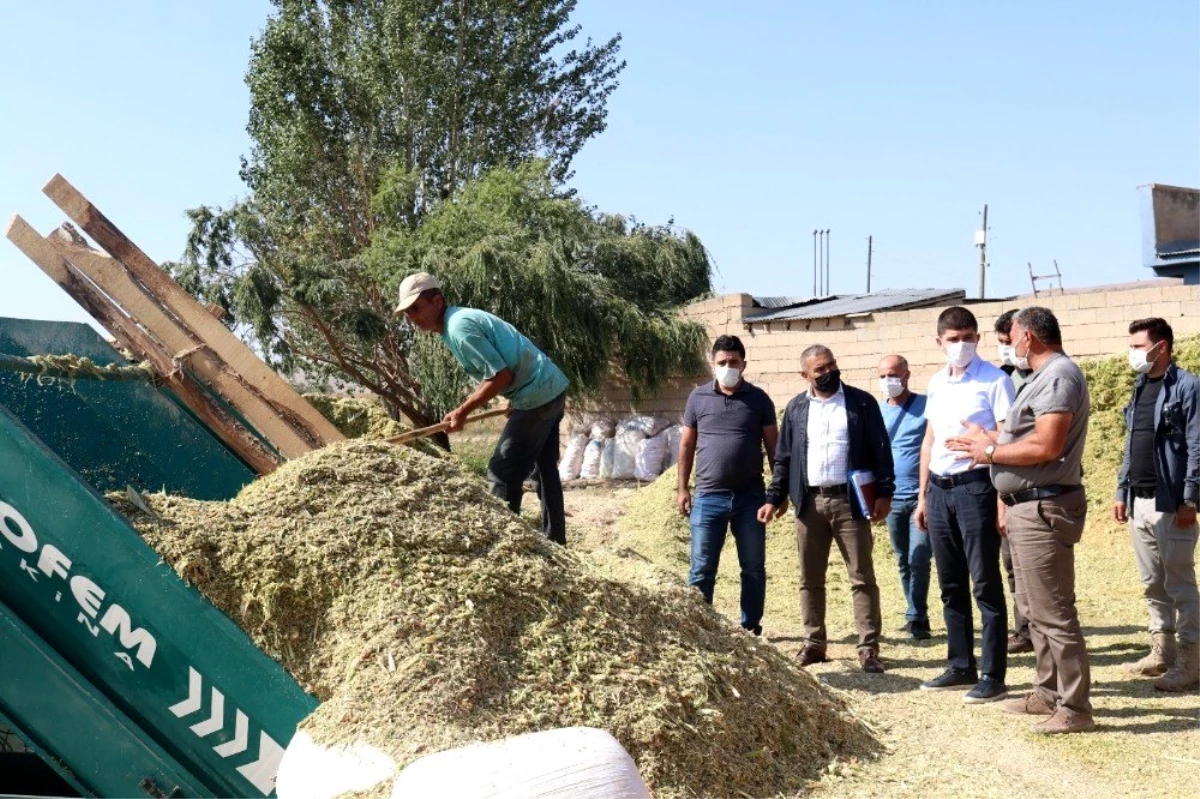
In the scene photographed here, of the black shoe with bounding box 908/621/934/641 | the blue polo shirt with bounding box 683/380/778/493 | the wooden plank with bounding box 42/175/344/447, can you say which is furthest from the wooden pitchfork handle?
the black shoe with bounding box 908/621/934/641

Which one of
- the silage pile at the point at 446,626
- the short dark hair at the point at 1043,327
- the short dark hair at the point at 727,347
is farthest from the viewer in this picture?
the short dark hair at the point at 727,347

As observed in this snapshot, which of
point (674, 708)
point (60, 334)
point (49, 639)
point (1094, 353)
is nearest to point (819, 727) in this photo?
point (674, 708)

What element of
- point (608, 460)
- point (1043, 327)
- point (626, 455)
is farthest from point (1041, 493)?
point (608, 460)

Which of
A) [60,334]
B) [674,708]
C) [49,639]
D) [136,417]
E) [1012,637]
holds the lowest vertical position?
[1012,637]

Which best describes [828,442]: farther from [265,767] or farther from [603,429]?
[603,429]

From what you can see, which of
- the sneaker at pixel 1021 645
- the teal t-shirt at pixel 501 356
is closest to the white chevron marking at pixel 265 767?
the teal t-shirt at pixel 501 356

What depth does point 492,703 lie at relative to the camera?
10.9 ft

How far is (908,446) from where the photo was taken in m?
7.55

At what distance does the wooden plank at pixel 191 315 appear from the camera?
4277 mm

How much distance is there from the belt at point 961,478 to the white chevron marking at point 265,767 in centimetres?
365

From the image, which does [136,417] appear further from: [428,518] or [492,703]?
[492,703]

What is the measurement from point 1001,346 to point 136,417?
4.94 meters

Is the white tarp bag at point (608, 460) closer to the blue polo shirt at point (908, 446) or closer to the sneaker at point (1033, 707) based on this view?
the blue polo shirt at point (908, 446)

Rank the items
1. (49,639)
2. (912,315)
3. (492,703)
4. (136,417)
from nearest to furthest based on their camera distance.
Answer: (49,639), (492,703), (136,417), (912,315)
